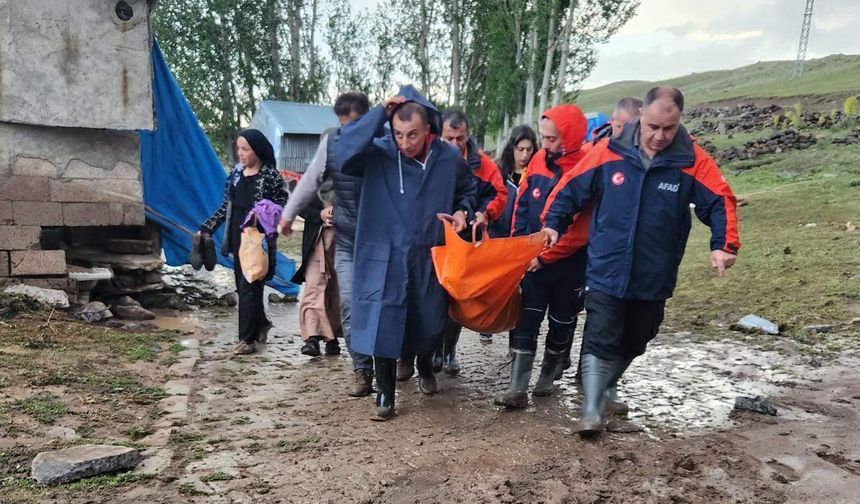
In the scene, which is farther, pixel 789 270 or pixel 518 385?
pixel 789 270

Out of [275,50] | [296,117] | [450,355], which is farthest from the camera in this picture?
[275,50]

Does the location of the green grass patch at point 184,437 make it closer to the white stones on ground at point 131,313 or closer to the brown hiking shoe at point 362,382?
the brown hiking shoe at point 362,382

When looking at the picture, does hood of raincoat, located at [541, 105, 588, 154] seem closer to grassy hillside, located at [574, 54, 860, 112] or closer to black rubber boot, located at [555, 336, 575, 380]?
black rubber boot, located at [555, 336, 575, 380]

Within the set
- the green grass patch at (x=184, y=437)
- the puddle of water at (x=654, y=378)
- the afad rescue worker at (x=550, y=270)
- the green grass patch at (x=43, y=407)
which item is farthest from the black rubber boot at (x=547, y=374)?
the green grass patch at (x=43, y=407)

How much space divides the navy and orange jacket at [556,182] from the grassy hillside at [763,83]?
99.7ft

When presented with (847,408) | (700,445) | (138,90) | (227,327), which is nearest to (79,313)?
(227,327)

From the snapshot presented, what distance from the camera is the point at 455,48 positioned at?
85.5ft

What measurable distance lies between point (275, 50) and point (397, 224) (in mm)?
24727

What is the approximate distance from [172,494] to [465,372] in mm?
2675

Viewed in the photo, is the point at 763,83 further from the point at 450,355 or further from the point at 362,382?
the point at 362,382

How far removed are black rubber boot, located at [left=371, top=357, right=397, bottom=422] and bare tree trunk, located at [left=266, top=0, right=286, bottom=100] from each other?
80.7ft

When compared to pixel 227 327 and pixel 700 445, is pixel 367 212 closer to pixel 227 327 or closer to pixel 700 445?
pixel 700 445

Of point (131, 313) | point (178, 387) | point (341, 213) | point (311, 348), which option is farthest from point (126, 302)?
point (341, 213)

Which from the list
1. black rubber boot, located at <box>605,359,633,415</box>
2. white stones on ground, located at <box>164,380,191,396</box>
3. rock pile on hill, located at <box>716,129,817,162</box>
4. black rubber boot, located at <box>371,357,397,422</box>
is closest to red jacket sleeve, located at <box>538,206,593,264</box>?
black rubber boot, located at <box>605,359,633,415</box>
